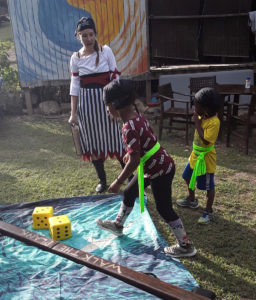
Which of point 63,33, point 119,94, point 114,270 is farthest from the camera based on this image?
point 63,33

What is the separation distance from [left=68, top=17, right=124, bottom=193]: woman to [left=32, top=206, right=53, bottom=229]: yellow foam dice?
1011 mm

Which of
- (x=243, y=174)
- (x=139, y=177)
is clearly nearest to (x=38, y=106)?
(x=243, y=174)

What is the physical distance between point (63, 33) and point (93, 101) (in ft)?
15.2

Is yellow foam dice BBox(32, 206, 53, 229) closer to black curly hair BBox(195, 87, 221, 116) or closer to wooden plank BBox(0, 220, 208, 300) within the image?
wooden plank BBox(0, 220, 208, 300)

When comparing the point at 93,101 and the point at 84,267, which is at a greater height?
the point at 93,101

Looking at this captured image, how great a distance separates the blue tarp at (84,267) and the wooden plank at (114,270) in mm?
671

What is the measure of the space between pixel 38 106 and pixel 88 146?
5147 millimetres

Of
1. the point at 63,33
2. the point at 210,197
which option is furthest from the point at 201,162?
the point at 63,33

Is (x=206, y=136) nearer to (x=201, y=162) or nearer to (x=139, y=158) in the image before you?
(x=201, y=162)

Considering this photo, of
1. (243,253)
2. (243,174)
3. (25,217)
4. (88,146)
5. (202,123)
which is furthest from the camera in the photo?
(243,174)

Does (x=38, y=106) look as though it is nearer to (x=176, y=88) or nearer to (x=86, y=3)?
(x=86, y=3)

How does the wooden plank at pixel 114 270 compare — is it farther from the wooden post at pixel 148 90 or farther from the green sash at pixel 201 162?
the wooden post at pixel 148 90

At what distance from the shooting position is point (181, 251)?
10.7 feet

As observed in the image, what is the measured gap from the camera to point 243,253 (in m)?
3.32
